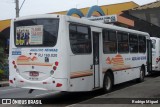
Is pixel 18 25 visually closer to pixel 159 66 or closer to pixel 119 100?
pixel 119 100

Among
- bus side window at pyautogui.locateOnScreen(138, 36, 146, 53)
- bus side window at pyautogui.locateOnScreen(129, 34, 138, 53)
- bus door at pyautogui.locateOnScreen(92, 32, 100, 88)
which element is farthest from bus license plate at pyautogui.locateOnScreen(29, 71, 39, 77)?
bus side window at pyautogui.locateOnScreen(138, 36, 146, 53)

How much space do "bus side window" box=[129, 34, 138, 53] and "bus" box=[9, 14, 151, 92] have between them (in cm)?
321

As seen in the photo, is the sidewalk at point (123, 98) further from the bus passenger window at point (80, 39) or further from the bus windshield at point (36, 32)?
the bus windshield at point (36, 32)

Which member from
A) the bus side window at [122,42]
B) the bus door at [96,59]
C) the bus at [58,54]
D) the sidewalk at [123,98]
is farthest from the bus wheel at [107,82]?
the bus side window at [122,42]

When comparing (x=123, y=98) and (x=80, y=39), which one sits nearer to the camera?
(x=123, y=98)

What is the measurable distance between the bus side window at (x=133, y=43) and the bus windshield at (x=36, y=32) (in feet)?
21.6

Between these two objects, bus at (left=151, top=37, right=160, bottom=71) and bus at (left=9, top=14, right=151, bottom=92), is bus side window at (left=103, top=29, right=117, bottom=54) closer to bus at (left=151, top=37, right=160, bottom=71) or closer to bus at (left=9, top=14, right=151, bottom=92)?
bus at (left=9, top=14, right=151, bottom=92)

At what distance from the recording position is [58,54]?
11555mm

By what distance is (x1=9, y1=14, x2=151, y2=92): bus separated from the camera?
11.6 m

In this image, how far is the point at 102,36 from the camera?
46.7 ft

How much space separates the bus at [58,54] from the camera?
11578mm

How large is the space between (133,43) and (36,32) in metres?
7.22

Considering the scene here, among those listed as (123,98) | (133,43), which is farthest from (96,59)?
(133,43)

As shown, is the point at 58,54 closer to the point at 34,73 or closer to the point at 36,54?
the point at 36,54
